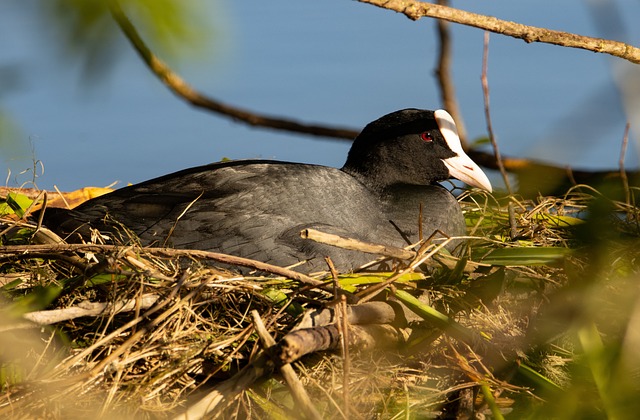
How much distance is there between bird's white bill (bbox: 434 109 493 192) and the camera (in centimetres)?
277

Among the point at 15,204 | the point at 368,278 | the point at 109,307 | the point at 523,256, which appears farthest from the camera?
the point at 15,204

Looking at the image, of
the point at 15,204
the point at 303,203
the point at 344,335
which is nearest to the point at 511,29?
the point at 344,335

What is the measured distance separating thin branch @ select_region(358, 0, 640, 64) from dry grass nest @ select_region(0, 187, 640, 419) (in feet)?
1.34

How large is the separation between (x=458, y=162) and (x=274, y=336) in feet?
4.29

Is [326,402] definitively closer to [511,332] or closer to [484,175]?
[511,332]

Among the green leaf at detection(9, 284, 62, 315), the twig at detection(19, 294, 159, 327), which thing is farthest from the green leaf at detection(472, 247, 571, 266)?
→ the green leaf at detection(9, 284, 62, 315)

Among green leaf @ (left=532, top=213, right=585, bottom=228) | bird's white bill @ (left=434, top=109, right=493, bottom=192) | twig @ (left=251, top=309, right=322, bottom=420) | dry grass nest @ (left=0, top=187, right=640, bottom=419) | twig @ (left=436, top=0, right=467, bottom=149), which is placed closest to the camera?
twig @ (left=251, top=309, right=322, bottom=420)

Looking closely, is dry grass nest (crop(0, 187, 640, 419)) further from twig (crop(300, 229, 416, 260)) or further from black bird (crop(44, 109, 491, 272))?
black bird (crop(44, 109, 491, 272))

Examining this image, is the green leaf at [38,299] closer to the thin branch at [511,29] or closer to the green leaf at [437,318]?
the green leaf at [437,318]

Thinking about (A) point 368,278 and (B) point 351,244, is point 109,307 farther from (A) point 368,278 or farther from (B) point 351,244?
(A) point 368,278

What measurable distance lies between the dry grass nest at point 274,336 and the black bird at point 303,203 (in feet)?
0.86

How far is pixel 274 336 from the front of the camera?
1752mm

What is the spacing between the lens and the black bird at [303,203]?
227 cm

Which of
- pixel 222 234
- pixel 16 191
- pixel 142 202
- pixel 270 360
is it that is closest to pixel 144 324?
pixel 270 360
